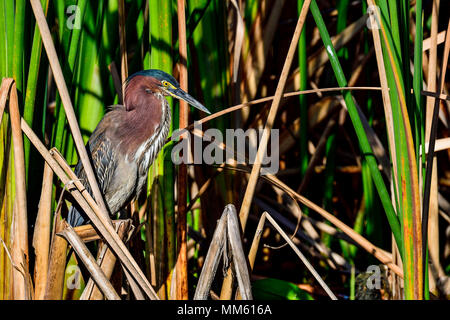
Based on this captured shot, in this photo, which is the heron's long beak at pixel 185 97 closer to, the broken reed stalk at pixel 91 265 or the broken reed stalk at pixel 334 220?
the broken reed stalk at pixel 334 220

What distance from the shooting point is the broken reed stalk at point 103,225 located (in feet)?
4.21

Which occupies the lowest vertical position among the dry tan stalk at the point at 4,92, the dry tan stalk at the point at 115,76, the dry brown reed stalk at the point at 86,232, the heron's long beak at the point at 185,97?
the dry brown reed stalk at the point at 86,232

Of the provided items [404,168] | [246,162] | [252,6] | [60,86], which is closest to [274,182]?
[246,162]

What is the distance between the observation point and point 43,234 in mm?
1412

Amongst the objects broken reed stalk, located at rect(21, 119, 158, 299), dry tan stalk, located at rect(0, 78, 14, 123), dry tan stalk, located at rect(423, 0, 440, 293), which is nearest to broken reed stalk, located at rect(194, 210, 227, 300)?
broken reed stalk, located at rect(21, 119, 158, 299)

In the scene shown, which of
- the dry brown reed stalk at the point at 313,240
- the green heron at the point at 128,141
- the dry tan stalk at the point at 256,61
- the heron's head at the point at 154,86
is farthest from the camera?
the dry brown reed stalk at the point at 313,240

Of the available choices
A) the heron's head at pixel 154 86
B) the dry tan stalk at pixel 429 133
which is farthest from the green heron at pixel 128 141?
the dry tan stalk at pixel 429 133

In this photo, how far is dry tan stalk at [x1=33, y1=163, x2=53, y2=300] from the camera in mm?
1392

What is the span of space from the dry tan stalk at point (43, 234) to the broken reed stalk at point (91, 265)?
0.10m

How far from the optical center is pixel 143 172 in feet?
6.86

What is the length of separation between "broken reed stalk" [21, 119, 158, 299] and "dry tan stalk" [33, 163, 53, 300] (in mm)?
58

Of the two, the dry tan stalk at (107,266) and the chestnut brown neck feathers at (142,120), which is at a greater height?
the chestnut brown neck feathers at (142,120)
